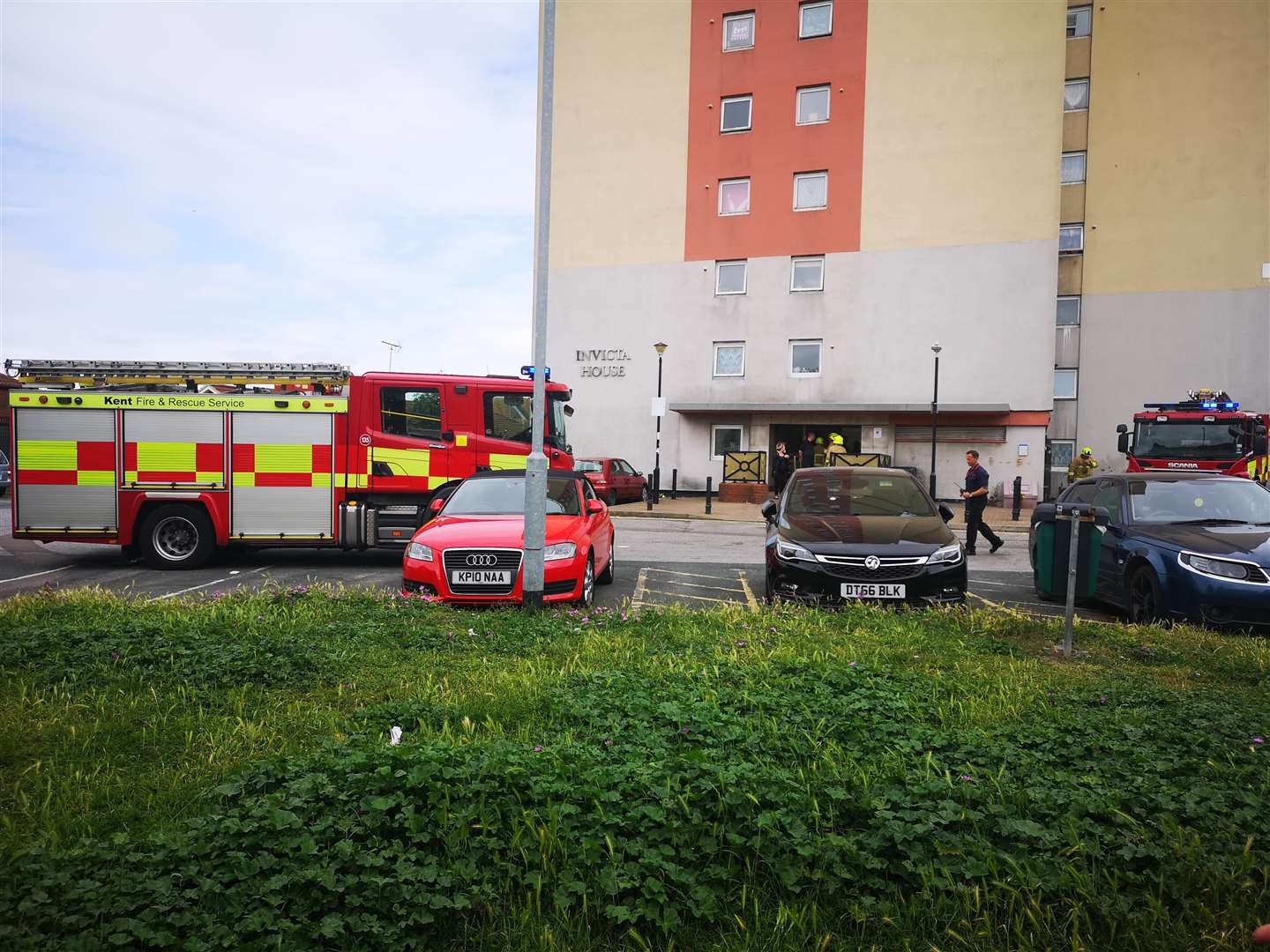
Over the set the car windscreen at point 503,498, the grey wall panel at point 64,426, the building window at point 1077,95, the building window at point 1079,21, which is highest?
the building window at point 1079,21

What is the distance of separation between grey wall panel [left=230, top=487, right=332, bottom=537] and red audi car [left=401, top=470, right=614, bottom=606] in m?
3.16

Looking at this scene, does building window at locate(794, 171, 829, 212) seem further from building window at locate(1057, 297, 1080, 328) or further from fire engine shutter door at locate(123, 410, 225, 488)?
fire engine shutter door at locate(123, 410, 225, 488)

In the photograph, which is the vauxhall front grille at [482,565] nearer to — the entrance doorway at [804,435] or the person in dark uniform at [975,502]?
the person in dark uniform at [975,502]

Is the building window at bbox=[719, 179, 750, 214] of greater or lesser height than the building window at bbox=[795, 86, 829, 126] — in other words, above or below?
below

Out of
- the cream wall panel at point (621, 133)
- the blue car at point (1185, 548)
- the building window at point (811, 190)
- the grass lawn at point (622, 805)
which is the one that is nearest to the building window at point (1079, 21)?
the building window at point (811, 190)

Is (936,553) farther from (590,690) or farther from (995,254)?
(995,254)

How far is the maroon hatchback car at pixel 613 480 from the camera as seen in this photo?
1005 inches

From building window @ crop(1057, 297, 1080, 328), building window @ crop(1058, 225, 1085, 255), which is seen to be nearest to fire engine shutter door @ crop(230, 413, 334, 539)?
building window @ crop(1057, 297, 1080, 328)

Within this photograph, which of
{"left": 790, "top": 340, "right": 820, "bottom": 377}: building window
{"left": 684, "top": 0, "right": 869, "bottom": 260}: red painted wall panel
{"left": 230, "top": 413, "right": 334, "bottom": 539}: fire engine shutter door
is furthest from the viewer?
{"left": 790, "top": 340, "right": 820, "bottom": 377}: building window

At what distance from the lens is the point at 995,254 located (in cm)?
2911

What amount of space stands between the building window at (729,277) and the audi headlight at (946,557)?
81.7ft

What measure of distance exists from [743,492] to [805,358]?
5970 mm

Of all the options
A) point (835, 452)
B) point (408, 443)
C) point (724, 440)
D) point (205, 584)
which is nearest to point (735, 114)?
point (724, 440)

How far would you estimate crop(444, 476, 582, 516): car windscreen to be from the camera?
934 centimetres
